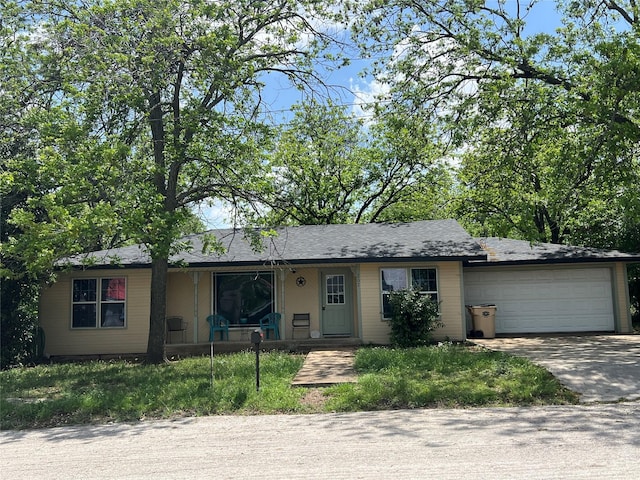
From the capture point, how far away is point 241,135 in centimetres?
1188

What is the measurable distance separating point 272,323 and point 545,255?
8.64 metres

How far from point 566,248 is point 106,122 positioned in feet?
47.2

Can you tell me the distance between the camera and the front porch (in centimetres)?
1456

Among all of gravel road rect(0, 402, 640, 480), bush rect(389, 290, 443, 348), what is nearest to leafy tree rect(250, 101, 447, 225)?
bush rect(389, 290, 443, 348)

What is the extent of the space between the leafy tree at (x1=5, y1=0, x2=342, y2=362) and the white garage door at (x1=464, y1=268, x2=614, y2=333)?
28.0ft

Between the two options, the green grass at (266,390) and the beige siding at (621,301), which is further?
the beige siding at (621,301)

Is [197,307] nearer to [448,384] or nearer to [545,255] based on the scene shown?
[448,384]

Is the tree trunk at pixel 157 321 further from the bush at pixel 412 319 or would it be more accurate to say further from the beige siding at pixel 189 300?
the bush at pixel 412 319

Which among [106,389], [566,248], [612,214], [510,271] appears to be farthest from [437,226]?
[106,389]

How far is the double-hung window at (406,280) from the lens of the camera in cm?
1502

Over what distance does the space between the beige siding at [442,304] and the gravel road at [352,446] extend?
7.24m

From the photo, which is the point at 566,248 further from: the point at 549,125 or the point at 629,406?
the point at 629,406

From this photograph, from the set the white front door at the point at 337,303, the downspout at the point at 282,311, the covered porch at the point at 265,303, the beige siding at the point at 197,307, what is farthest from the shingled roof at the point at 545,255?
the downspout at the point at 282,311

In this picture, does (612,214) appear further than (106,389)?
Yes
